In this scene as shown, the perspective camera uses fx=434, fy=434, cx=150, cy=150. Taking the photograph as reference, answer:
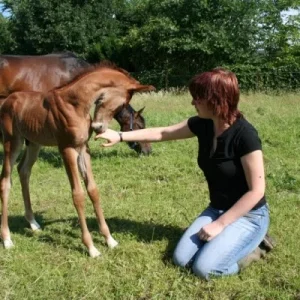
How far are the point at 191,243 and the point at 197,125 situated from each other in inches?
38.8

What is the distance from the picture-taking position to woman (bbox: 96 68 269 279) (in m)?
3.19

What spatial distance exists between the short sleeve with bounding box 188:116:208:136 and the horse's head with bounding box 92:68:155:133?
534 mm

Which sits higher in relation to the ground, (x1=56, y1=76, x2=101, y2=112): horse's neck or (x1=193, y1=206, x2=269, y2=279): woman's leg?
(x1=56, y1=76, x2=101, y2=112): horse's neck

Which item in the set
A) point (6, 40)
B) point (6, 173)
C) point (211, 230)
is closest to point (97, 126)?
point (6, 173)

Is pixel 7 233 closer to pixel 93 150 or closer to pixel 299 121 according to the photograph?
pixel 93 150

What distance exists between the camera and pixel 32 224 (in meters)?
4.26

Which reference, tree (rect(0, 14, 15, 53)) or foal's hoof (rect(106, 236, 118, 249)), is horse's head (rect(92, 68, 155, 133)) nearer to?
foal's hoof (rect(106, 236, 118, 249))

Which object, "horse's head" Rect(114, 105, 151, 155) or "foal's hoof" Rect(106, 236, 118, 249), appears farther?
"horse's head" Rect(114, 105, 151, 155)

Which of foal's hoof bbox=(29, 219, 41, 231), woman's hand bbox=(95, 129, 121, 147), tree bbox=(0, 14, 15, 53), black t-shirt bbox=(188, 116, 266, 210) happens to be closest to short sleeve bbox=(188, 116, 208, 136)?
black t-shirt bbox=(188, 116, 266, 210)

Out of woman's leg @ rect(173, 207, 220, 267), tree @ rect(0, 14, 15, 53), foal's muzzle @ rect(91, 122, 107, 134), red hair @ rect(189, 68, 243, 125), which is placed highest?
red hair @ rect(189, 68, 243, 125)

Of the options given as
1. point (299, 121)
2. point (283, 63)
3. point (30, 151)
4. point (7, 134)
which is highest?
point (7, 134)

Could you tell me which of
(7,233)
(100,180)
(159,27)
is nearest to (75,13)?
(159,27)

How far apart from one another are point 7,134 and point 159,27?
20.0 meters

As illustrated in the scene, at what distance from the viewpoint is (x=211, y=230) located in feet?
10.6
